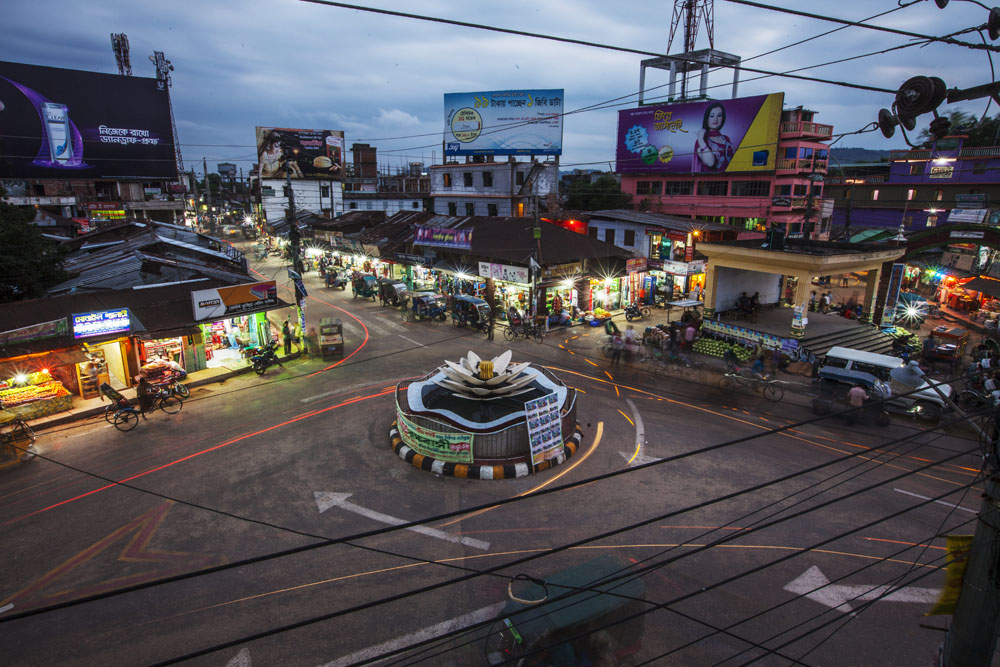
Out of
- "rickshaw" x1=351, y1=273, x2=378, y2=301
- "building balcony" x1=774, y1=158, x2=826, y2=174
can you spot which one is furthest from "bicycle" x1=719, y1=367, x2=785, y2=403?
"building balcony" x1=774, y1=158, x2=826, y2=174

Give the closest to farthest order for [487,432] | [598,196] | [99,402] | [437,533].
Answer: [437,533] → [487,432] → [99,402] → [598,196]

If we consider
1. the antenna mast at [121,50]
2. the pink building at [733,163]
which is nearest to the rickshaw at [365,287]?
the pink building at [733,163]

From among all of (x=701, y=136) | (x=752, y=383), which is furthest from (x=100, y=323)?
(x=701, y=136)

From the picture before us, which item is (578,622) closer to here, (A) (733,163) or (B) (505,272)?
(B) (505,272)

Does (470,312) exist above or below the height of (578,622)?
below

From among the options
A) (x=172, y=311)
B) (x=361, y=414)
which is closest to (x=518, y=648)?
(x=361, y=414)

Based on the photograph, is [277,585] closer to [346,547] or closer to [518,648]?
[346,547]
